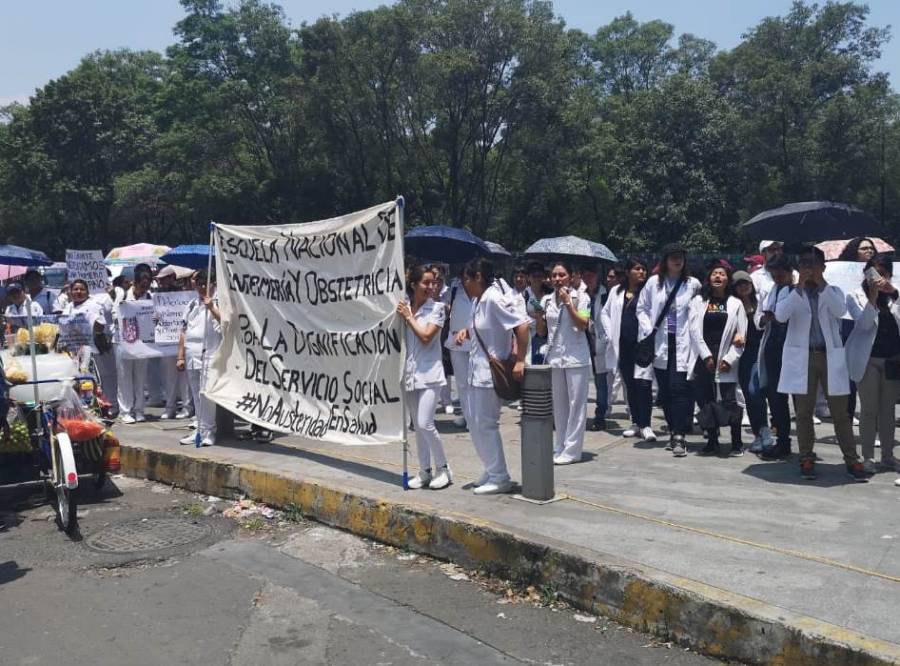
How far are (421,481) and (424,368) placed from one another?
89 cm

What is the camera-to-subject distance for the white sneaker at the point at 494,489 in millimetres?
6559

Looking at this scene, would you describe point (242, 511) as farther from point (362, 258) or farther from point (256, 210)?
point (256, 210)

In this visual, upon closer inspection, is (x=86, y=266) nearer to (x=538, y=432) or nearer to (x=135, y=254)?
(x=135, y=254)

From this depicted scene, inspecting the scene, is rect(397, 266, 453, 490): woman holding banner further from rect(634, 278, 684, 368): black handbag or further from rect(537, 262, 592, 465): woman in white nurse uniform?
rect(634, 278, 684, 368): black handbag

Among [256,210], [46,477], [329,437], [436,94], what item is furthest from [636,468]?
[256,210]

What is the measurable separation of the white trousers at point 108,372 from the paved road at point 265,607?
15.6ft

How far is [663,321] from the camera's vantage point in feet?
27.3

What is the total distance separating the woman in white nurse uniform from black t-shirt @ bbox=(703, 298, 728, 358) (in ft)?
3.87

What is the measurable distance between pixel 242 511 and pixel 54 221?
4159 centimetres

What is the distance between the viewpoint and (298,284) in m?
7.85

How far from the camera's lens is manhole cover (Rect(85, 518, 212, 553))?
6273 mm

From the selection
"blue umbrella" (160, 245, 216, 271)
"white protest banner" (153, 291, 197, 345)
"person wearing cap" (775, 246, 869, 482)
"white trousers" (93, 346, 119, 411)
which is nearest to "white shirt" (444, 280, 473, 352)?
"white protest banner" (153, 291, 197, 345)

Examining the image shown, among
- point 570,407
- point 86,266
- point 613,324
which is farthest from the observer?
point 86,266

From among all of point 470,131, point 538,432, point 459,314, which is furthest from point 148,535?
point 470,131
